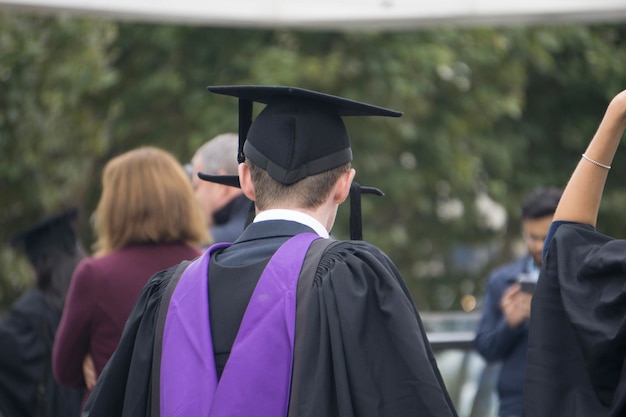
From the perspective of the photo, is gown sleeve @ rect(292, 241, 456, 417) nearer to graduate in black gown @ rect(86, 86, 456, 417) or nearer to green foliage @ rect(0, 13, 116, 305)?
graduate in black gown @ rect(86, 86, 456, 417)

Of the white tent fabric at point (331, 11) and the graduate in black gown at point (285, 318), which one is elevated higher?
the white tent fabric at point (331, 11)

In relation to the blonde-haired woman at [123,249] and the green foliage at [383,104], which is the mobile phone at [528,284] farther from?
the green foliage at [383,104]

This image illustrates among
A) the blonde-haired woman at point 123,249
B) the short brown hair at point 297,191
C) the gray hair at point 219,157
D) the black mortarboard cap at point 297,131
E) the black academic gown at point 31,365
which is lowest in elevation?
the black academic gown at point 31,365

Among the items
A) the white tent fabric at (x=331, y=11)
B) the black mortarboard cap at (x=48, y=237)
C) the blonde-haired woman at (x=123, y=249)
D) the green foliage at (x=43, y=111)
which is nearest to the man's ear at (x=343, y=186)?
the blonde-haired woman at (x=123, y=249)

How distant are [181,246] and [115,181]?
1.23 feet

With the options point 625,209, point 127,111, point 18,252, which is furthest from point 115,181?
point 625,209

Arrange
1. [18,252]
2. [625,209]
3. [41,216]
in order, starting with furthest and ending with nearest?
[625,209] < [41,216] < [18,252]

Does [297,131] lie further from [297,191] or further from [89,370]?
[89,370]

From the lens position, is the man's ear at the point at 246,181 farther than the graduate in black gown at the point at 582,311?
Yes

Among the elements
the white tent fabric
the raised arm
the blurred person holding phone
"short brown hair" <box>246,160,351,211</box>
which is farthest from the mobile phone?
the white tent fabric

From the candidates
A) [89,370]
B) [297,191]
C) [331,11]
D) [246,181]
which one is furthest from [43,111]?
[297,191]

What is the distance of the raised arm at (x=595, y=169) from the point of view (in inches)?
122

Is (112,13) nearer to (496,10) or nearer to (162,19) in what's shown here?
(162,19)

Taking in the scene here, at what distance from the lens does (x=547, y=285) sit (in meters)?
3.19
